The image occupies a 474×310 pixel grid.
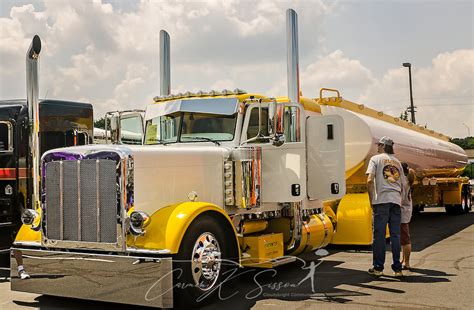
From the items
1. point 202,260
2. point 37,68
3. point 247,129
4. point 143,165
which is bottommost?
point 202,260

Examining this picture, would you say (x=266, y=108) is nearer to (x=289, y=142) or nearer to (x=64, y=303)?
(x=289, y=142)

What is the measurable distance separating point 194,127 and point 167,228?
2.25 m

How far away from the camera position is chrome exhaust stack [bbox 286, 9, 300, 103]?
8.13m

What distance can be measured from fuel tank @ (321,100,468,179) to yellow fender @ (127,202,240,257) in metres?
5.99

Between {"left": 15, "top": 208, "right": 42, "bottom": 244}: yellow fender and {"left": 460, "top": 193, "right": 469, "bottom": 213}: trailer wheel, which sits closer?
{"left": 15, "top": 208, "right": 42, "bottom": 244}: yellow fender

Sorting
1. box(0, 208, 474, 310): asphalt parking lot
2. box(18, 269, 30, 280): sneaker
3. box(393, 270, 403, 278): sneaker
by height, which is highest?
box(18, 269, 30, 280): sneaker

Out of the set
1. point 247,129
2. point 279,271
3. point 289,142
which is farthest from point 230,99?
point 279,271

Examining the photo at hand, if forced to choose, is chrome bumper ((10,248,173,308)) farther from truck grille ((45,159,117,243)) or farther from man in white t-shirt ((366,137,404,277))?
man in white t-shirt ((366,137,404,277))

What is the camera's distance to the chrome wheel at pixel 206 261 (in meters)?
6.10

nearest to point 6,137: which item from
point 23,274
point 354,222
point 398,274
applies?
point 23,274

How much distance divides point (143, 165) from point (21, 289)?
1.98 m

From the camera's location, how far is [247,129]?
303 inches

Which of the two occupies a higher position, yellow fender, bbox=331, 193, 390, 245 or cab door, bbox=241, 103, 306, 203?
cab door, bbox=241, 103, 306, 203

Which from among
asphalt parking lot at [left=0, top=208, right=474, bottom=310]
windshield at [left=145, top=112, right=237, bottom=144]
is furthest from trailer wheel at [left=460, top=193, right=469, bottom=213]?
windshield at [left=145, top=112, right=237, bottom=144]
